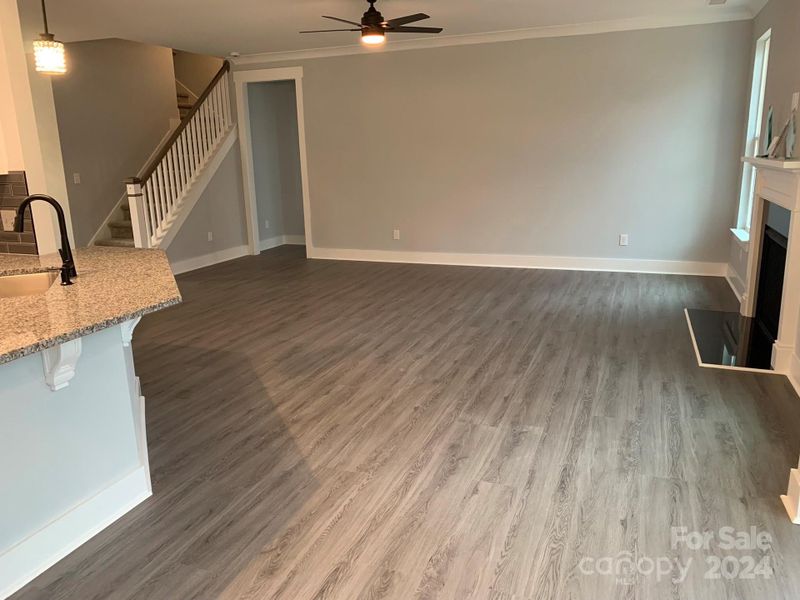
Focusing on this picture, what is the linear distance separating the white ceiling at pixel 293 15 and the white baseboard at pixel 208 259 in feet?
8.54

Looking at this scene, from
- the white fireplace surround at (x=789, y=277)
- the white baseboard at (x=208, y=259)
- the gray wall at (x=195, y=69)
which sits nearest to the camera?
the white fireplace surround at (x=789, y=277)

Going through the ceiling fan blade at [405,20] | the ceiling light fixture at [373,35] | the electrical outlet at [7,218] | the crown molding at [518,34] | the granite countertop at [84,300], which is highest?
the crown molding at [518,34]

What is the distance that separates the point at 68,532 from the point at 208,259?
19.9 feet

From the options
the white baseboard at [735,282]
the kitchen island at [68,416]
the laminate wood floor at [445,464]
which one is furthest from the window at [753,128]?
the kitchen island at [68,416]

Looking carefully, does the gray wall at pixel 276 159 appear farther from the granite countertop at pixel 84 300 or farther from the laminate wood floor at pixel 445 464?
the granite countertop at pixel 84 300

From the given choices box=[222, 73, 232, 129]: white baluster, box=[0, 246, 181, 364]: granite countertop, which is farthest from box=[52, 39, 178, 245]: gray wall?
box=[0, 246, 181, 364]: granite countertop

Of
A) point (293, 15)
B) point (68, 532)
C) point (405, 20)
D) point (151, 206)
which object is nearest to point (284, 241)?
point (151, 206)

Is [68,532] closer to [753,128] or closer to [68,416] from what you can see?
[68,416]

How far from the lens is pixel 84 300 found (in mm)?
2154

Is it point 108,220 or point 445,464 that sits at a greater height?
point 108,220

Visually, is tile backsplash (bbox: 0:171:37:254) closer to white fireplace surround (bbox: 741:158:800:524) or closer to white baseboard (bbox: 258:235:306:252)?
white fireplace surround (bbox: 741:158:800:524)

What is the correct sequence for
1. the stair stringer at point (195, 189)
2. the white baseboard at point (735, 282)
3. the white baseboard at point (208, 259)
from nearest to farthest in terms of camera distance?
the white baseboard at point (735, 282), the stair stringer at point (195, 189), the white baseboard at point (208, 259)

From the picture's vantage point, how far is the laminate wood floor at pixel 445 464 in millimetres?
2064

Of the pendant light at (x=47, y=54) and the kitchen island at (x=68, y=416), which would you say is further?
the pendant light at (x=47, y=54)
